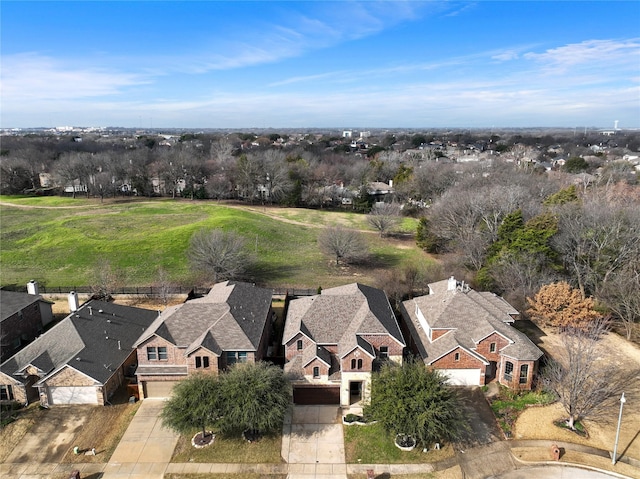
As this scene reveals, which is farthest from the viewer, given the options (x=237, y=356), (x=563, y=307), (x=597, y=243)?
(x=597, y=243)

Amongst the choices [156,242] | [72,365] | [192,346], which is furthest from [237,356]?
[156,242]

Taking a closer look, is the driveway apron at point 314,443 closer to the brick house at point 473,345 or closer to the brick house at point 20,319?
the brick house at point 473,345

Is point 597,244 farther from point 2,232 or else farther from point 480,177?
point 2,232

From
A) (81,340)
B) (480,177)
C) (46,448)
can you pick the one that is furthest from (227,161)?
(46,448)

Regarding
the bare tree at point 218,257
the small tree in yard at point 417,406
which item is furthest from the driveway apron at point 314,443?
the bare tree at point 218,257

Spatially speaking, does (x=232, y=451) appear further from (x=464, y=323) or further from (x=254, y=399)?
(x=464, y=323)

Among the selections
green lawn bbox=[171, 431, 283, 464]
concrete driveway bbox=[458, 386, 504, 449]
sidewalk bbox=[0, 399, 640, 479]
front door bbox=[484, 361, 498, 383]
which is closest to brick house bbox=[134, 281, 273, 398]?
sidewalk bbox=[0, 399, 640, 479]
